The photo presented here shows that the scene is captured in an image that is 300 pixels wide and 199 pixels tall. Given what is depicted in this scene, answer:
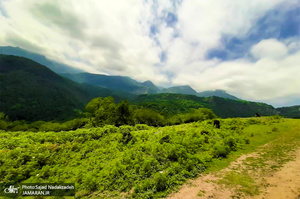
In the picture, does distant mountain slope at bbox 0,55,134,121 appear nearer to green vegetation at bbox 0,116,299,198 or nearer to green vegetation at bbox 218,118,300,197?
green vegetation at bbox 0,116,299,198

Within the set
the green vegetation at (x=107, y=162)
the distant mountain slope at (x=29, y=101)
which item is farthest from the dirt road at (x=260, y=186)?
the distant mountain slope at (x=29, y=101)

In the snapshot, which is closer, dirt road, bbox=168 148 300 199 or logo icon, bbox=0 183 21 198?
dirt road, bbox=168 148 300 199

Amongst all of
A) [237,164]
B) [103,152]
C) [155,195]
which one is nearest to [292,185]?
[237,164]

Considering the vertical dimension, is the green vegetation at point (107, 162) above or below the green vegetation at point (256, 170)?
below

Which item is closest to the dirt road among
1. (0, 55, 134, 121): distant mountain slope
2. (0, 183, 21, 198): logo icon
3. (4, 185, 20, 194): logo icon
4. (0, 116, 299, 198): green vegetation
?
(0, 116, 299, 198): green vegetation

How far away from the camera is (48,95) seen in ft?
619

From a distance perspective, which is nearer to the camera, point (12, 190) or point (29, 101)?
point (12, 190)

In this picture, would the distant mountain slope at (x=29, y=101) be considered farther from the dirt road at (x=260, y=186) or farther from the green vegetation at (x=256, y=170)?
the green vegetation at (x=256, y=170)

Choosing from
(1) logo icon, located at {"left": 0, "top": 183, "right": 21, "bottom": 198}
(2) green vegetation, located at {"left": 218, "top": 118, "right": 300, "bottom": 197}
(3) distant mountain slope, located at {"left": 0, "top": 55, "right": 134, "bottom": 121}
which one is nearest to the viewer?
(2) green vegetation, located at {"left": 218, "top": 118, "right": 300, "bottom": 197}

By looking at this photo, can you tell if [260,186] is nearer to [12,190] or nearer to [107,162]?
[107,162]

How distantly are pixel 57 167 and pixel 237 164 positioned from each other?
17699 mm

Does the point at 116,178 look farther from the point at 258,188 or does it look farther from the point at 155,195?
the point at 258,188

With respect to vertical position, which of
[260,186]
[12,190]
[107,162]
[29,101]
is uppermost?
[260,186]

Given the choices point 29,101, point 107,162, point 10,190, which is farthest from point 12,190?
point 29,101
